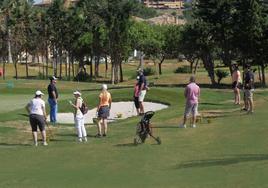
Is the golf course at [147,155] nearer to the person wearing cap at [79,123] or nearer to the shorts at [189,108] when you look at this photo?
the person wearing cap at [79,123]

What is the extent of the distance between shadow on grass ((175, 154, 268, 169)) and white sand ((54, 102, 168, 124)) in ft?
49.8

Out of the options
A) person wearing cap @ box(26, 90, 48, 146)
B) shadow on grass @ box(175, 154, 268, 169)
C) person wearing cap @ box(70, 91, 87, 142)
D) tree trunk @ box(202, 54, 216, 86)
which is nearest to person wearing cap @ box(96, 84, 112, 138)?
person wearing cap @ box(70, 91, 87, 142)

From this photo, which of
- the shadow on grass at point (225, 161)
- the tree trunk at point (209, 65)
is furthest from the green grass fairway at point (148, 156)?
the tree trunk at point (209, 65)

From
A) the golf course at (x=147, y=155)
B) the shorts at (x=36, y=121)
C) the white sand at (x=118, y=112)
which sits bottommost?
the white sand at (x=118, y=112)

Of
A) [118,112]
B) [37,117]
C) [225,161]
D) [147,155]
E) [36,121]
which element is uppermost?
[37,117]

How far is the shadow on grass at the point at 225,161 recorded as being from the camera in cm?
1521

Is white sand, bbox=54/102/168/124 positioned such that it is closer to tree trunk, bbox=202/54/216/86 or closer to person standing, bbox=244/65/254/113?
person standing, bbox=244/65/254/113

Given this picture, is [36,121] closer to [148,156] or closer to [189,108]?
[148,156]

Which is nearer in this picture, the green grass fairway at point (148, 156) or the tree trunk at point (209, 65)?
the green grass fairway at point (148, 156)

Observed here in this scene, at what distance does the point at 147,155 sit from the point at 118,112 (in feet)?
55.6

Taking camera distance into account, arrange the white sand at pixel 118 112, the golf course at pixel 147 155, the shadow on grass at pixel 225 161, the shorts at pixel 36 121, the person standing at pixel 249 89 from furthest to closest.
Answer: the white sand at pixel 118 112
the person standing at pixel 249 89
the shorts at pixel 36 121
the shadow on grass at pixel 225 161
the golf course at pixel 147 155

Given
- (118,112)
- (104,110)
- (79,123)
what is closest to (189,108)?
(104,110)

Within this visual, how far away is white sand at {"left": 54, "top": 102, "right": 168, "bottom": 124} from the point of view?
31.5 m

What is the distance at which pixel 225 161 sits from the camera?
611 inches
